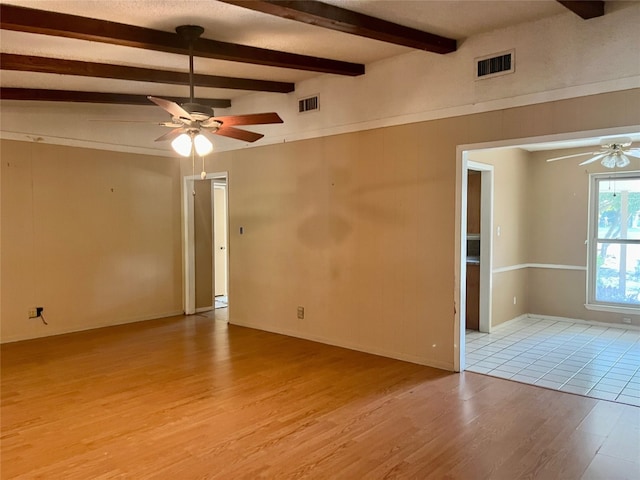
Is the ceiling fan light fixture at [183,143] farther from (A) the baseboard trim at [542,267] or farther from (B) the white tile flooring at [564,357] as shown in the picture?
(A) the baseboard trim at [542,267]

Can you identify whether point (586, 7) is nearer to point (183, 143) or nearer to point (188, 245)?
point (183, 143)

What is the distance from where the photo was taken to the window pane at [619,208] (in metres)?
6.30

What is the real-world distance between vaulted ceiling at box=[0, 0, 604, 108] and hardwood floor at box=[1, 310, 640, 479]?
9.16ft

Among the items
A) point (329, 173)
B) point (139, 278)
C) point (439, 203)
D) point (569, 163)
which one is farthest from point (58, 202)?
point (569, 163)

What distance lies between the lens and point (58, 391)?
12.9ft

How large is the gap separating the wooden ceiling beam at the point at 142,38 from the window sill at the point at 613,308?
4710mm

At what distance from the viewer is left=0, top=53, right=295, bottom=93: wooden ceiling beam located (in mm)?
4100

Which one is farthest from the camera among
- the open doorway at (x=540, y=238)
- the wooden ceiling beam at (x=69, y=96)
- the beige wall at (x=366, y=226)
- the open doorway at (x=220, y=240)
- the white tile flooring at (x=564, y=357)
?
the open doorway at (x=220, y=240)

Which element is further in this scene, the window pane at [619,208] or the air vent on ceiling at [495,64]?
the window pane at [619,208]

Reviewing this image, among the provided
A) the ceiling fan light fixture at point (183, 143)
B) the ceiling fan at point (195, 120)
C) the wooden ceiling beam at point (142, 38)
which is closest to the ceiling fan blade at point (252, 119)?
the ceiling fan at point (195, 120)

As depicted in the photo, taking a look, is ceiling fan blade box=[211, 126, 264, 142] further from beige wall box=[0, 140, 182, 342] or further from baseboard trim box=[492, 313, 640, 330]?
baseboard trim box=[492, 313, 640, 330]

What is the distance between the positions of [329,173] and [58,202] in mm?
3496

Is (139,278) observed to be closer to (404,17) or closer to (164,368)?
(164,368)

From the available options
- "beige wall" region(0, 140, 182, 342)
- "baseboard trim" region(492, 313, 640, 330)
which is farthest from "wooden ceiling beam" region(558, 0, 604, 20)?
"beige wall" region(0, 140, 182, 342)
